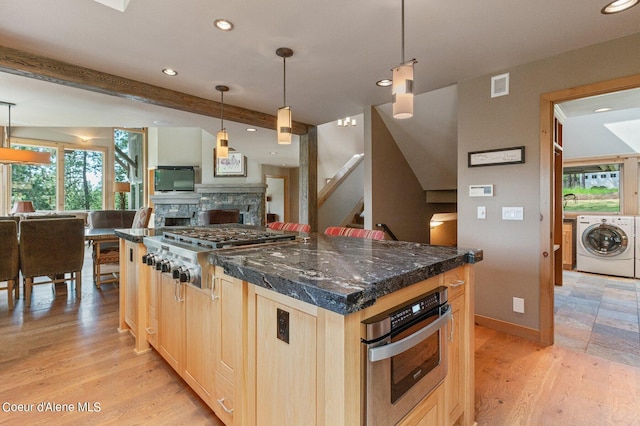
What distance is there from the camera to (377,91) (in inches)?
138

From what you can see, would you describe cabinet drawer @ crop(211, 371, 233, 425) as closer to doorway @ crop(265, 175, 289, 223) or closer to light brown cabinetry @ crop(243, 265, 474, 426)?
light brown cabinetry @ crop(243, 265, 474, 426)

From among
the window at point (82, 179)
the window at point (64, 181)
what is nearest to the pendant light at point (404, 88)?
the window at point (64, 181)

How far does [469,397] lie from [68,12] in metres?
3.37

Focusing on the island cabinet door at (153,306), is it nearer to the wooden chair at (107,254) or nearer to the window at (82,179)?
the wooden chair at (107,254)

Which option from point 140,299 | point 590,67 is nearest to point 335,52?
point 590,67

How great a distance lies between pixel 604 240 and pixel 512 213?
349cm

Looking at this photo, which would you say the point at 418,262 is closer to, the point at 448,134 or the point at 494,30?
the point at 494,30

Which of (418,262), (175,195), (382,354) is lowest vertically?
(382,354)

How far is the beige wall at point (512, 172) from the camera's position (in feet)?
8.22

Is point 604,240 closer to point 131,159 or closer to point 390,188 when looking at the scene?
point 390,188

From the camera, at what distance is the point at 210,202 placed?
786 centimetres

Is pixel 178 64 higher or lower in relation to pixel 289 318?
higher

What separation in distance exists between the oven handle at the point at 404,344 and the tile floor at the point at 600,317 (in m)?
2.19

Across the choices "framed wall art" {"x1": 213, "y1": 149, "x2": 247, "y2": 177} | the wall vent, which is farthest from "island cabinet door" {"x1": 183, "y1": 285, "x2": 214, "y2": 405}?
"framed wall art" {"x1": 213, "y1": 149, "x2": 247, "y2": 177}
